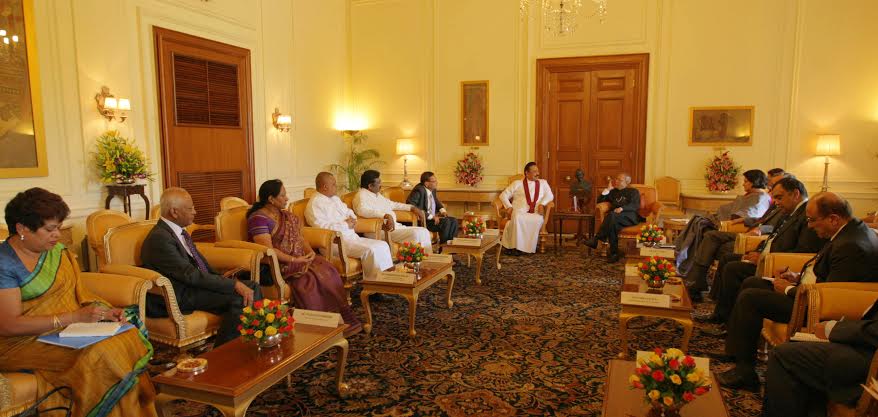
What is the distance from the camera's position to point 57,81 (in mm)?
5379

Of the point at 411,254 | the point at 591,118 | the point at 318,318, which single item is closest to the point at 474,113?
the point at 591,118

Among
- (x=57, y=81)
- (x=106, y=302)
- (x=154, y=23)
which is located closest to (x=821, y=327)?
(x=106, y=302)

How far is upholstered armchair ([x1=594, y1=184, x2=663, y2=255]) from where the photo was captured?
298 inches

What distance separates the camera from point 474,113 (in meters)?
9.70

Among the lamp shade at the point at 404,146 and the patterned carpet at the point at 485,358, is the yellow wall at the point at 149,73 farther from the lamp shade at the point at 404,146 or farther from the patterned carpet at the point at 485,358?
the patterned carpet at the point at 485,358

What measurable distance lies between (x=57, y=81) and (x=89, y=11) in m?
0.83

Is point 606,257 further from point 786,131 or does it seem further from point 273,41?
point 273,41

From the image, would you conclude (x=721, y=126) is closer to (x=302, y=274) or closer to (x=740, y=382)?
(x=740, y=382)

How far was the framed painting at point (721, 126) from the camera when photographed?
844 cm

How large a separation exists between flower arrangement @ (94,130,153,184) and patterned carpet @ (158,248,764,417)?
2.47m

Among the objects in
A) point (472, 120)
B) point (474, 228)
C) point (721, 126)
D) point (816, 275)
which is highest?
point (472, 120)

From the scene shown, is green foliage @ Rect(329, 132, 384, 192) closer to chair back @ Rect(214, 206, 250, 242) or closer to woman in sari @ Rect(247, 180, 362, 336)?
chair back @ Rect(214, 206, 250, 242)

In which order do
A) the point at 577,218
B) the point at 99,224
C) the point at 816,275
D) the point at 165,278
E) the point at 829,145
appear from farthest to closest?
the point at 577,218 < the point at 829,145 < the point at 99,224 < the point at 816,275 < the point at 165,278

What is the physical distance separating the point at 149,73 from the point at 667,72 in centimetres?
726
